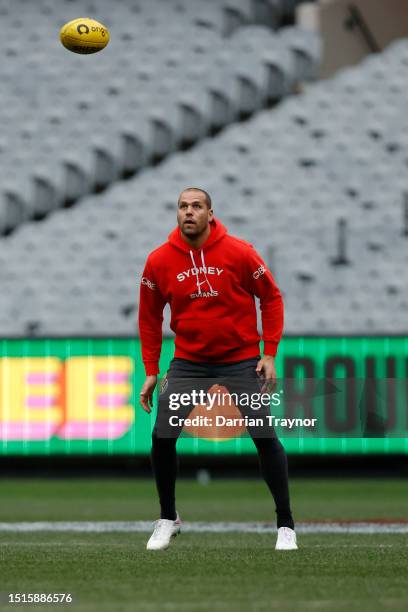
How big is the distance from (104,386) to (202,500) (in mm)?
3703

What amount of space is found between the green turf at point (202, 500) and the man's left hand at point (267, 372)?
15.6 ft

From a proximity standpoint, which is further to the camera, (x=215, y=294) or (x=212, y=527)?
(x=212, y=527)

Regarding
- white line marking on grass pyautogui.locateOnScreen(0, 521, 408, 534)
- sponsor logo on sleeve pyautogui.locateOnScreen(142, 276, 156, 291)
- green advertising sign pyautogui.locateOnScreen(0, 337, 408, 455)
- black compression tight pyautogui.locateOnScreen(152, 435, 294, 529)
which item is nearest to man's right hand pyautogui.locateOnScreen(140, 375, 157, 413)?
black compression tight pyautogui.locateOnScreen(152, 435, 294, 529)

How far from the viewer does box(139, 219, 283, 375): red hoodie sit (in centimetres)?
610

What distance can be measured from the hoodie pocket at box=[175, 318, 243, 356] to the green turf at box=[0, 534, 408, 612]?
3.19 feet

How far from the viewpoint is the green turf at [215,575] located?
4.42 meters

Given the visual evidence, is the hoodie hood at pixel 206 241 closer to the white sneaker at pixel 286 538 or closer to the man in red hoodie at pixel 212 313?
the man in red hoodie at pixel 212 313

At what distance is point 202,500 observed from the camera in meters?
13.7

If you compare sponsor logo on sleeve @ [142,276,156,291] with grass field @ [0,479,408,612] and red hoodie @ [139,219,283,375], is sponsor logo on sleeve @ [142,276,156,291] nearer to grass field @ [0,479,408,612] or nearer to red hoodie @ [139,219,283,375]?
red hoodie @ [139,219,283,375]

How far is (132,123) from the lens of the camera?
26.9m

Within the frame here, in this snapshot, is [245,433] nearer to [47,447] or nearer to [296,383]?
[296,383]

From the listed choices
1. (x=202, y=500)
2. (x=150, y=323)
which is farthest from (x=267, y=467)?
(x=202, y=500)

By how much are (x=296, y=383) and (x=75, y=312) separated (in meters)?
17.6

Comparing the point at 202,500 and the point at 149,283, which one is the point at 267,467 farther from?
the point at 202,500
